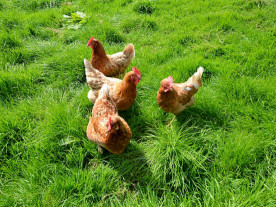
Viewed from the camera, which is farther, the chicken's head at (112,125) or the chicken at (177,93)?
the chicken at (177,93)

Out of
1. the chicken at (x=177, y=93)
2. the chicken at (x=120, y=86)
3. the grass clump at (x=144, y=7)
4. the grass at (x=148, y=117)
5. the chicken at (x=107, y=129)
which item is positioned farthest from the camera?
the grass clump at (x=144, y=7)

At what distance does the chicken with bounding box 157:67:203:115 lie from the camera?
2.61m

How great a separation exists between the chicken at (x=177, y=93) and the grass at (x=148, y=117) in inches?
10.1

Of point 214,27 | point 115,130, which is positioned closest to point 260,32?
point 214,27

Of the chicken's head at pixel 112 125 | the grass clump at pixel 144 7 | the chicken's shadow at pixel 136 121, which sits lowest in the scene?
the chicken's shadow at pixel 136 121

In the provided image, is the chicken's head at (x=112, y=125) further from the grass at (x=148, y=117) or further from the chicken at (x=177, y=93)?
the chicken at (x=177, y=93)

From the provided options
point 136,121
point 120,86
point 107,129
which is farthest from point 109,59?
point 107,129

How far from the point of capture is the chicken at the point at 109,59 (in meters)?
3.38

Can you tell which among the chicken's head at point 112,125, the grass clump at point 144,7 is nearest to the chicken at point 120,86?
the chicken's head at point 112,125

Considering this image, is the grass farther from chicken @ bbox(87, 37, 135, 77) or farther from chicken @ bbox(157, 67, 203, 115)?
chicken @ bbox(87, 37, 135, 77)

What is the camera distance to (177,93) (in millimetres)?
2766

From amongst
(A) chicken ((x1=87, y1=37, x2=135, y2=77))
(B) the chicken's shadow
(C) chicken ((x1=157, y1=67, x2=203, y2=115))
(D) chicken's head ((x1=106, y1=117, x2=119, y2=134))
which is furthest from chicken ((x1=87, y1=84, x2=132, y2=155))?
(A) chicken ((x1=87, y1=37, x2=135, y2=77))

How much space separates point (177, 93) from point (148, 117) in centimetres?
59

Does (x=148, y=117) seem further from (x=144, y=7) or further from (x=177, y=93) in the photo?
(x=144, y=7)
